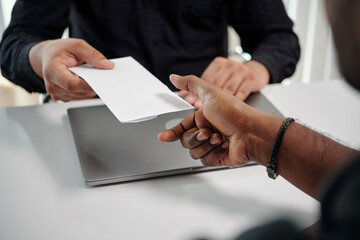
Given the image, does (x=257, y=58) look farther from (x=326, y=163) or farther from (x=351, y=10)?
(x=351, y=10)

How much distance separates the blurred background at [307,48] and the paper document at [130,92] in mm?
1299

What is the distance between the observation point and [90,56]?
956 mm

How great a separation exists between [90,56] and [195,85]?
0.80 ft

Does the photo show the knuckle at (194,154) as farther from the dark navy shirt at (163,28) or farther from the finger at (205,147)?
the dark navy shirt at (163,28)

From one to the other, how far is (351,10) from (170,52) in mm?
1045

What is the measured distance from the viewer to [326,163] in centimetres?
72

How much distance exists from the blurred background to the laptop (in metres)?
1.32

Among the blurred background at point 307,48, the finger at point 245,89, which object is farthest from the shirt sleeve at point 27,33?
the blurred background at point 307,48

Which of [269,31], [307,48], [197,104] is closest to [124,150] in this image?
[197,104]

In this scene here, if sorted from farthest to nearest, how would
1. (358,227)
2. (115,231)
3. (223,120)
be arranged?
(223,120) → (115,231) → (358,227)

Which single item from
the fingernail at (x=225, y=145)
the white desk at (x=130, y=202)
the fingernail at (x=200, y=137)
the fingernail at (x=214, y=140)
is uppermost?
the fingernail at (x=200, y=137)

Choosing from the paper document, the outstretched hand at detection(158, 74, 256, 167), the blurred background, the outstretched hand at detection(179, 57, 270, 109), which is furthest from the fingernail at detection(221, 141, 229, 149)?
the blurred background

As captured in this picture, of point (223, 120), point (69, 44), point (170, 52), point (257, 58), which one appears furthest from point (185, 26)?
point (223, 120)

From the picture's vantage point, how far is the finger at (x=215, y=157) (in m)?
0.82
